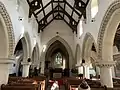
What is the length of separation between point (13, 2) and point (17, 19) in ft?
3.10

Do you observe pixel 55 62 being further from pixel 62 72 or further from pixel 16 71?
pixel 16 71

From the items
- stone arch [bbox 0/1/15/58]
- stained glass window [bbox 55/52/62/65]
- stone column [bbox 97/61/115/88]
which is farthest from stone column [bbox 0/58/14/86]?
stained glass window [bbox 55/52/62/65]

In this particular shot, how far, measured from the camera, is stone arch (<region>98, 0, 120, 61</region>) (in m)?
6.53

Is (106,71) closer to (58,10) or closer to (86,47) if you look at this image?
(86,47)

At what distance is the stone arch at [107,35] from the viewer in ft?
21.4

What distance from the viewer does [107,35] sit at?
700 cm

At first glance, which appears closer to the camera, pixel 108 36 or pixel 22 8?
pixel 108 36

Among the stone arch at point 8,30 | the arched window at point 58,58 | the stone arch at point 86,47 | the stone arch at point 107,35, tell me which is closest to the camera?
the stone arch at point 8,30

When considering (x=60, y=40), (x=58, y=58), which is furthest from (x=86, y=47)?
(x=58, y=58)

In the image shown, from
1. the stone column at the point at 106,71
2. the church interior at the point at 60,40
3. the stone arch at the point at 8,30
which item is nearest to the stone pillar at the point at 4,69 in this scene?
the church interior at the point at 60,40

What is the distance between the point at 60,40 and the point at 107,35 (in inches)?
388

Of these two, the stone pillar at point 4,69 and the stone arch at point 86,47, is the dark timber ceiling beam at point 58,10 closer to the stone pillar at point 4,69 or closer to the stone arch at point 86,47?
the stone arch at point 86,47

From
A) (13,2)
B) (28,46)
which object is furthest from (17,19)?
(28,46)

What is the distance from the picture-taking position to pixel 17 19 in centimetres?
803
